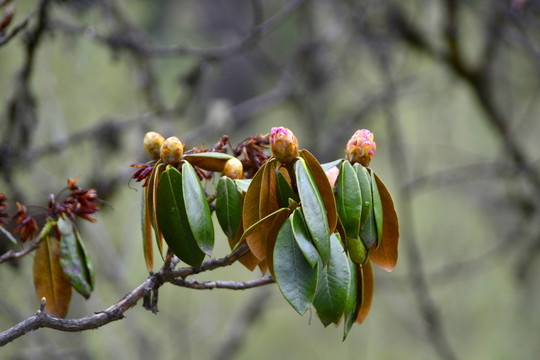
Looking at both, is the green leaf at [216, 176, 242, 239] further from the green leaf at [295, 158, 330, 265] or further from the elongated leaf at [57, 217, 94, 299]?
the elongated leaf at [57, 217, 94, 299]

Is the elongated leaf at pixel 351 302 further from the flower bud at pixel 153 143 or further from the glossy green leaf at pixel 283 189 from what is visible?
the flower bud at pixel 153 143

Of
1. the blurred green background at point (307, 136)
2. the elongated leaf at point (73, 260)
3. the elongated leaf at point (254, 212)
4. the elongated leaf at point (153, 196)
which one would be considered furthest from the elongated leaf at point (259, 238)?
the blurred green background at point (307, 136)

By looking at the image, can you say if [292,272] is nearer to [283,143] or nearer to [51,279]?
[283,143]

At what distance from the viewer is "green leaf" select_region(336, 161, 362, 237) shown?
0.59 meters

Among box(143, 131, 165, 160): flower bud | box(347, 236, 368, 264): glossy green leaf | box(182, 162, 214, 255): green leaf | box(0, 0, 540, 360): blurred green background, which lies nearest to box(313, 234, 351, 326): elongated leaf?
A: box(347, 236, 368, 264): glossy green leaf

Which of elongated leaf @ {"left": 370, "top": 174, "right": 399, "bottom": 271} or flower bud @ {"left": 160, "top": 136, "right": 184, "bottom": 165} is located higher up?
flower bud @ {"left": 160, "top": 136, "right": 184, "bottom": 165}

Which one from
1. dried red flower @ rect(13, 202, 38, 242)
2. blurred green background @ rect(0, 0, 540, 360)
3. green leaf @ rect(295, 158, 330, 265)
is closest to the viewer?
green leaf @ rect(295, 158, 330, 265)

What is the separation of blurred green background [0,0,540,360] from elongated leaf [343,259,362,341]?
0.96 metres

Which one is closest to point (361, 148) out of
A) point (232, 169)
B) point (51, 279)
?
point (232, 169)

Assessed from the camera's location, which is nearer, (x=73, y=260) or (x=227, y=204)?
(x=227, y=204)

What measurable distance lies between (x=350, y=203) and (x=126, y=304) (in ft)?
0.94

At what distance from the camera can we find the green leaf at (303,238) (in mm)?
539

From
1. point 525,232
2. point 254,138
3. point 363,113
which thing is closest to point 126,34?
point 363,113

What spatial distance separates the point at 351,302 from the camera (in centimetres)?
62
